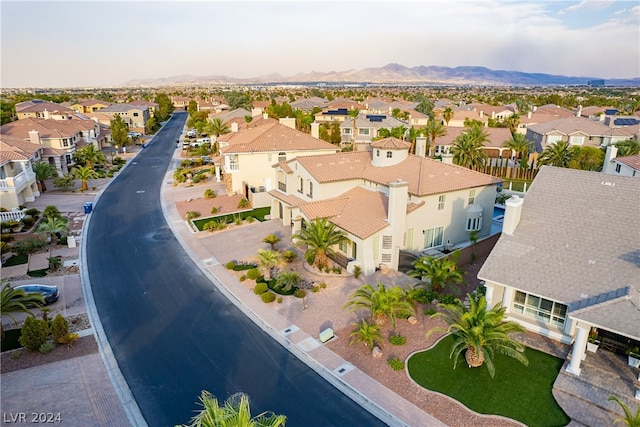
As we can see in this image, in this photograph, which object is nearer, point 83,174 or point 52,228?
point 52,228

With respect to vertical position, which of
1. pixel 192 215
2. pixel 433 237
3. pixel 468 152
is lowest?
pixel 192 215

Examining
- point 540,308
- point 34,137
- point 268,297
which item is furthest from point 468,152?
point 34,137

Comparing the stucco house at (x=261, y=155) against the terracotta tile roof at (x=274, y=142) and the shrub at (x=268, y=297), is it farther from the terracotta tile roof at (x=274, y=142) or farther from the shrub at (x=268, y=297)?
the shrub at (x=268, y=297)

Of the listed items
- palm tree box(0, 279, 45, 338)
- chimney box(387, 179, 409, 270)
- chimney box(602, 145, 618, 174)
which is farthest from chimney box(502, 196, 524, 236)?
chimney box(602, 145, 618, 174)

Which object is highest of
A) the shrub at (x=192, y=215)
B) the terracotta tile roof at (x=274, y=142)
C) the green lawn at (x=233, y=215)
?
the terracotta tile roof at (x=274, y=142)

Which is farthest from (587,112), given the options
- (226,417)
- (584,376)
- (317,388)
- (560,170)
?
(226,417)

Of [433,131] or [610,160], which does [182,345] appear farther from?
[433,131]

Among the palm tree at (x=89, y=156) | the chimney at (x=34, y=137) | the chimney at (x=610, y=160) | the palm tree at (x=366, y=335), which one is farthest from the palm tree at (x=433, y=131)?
the chimney at (x=34, y=137)

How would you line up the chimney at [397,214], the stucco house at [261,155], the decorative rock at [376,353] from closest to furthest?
the decorative rock at [376,353] → the chimney at [397,214] → the stucco house at [261,155]
